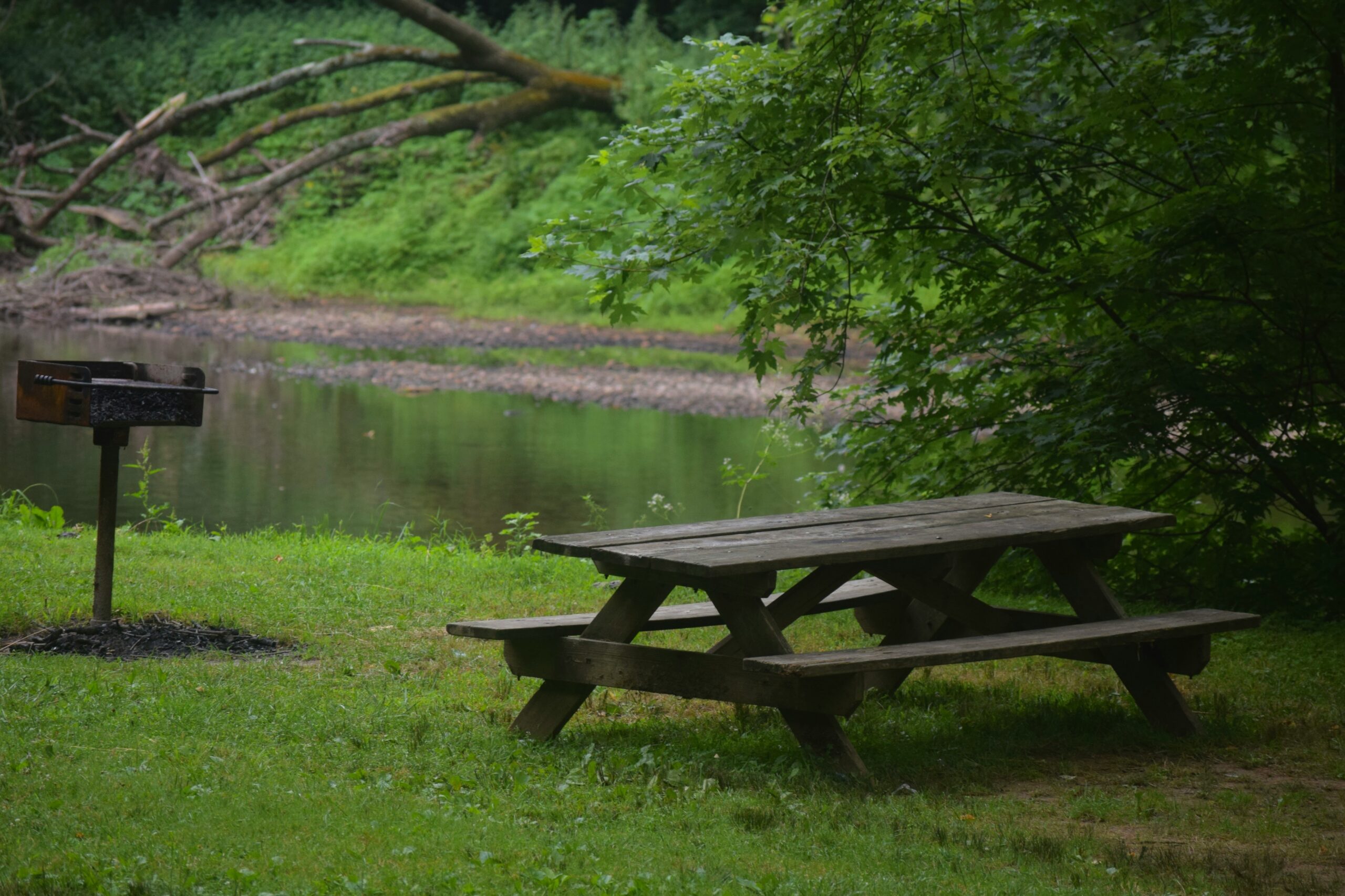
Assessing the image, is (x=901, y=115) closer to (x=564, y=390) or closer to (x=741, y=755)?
(x=741, y=755)

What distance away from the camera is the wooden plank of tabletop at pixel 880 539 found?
4133 millimetres

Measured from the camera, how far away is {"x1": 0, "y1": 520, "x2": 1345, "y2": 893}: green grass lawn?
329cm

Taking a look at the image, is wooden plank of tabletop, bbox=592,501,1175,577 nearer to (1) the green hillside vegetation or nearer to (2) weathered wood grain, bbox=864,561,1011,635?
(2) weathered wood grain, bbox=864,561,1011,635

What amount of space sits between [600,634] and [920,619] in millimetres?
1448

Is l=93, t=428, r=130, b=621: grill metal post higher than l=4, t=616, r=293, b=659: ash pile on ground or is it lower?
higher

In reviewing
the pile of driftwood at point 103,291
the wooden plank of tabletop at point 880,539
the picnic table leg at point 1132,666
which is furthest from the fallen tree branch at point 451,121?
the picnic table leg at point 1132,666

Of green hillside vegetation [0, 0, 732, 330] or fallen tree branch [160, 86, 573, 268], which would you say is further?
fallen tree branch [160, 86, 573, 268]

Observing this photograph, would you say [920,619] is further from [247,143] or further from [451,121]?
[451,121]

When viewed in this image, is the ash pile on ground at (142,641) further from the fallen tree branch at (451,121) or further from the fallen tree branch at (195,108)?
the fallen tree branch at (451,121)

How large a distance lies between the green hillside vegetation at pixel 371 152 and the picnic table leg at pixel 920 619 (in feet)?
56.2

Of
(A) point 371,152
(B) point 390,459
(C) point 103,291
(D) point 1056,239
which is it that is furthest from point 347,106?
(D) point 1056,239

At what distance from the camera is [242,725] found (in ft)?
14.4

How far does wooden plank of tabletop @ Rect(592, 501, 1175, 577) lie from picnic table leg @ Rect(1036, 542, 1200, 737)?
0.19 m


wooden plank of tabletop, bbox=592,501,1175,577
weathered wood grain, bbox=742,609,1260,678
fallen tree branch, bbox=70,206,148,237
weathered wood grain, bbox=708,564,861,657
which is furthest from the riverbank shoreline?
weathered wood grain, bbox=708,564,861,657
